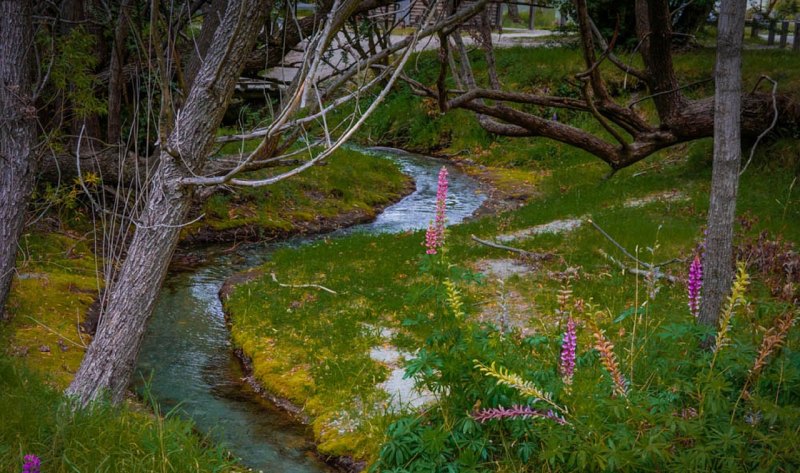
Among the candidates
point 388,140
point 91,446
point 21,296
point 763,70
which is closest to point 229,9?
point 91,446

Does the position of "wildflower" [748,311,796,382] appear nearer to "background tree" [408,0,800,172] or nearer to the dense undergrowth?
the dense undergrowth

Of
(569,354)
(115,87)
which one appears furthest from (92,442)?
(115,87)

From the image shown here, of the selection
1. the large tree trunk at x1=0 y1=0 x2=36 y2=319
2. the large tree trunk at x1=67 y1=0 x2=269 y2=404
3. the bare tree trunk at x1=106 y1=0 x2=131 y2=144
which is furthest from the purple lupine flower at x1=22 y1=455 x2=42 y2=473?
the bare tree trunk at x1=106 y1=0 x2=131 y2=144

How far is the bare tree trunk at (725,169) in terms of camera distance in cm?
603

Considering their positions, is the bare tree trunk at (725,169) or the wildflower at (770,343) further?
the bare tree trunk at (725,169)

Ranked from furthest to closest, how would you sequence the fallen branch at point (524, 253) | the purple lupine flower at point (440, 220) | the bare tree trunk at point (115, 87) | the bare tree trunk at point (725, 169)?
the bare tree trunk at point (115, 87) → the fallen branch at point (524, 253) → the bare tree trunk at point (725, 169) → the purple lupine flower at point (440, 220)

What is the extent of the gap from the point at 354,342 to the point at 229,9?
389cm

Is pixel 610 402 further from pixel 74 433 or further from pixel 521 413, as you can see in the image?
pixel 74 433

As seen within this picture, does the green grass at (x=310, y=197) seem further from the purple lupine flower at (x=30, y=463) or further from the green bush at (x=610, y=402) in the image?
the purple lupine flower at (x=30, y=463)

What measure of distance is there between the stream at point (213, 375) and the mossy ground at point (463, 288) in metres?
0.28

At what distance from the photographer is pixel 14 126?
7.78 m

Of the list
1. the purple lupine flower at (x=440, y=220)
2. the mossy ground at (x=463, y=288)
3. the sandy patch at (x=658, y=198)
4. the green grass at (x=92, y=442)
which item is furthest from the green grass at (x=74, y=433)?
the sandy patch at (x=658, y=198)

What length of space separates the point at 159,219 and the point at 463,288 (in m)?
4.14

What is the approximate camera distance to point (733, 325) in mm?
5520
